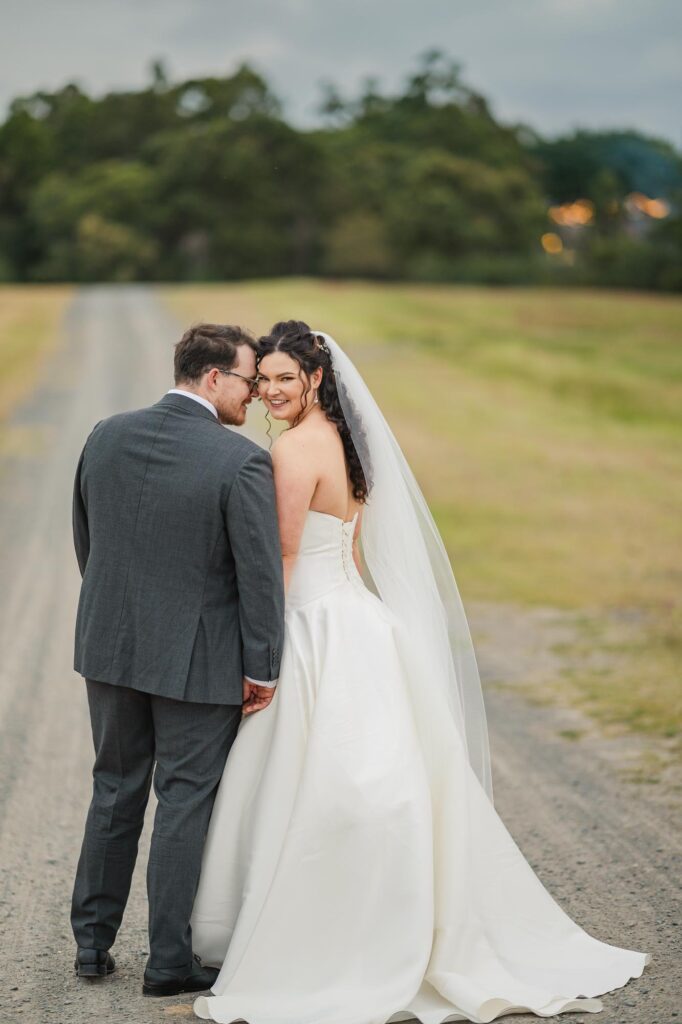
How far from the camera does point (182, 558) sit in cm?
351

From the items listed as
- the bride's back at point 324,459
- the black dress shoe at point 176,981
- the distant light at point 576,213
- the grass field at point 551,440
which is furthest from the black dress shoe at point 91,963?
the distant light at point 576,213

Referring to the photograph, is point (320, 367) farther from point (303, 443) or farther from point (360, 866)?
point (360, 866)

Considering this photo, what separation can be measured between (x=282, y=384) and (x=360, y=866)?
1458 millimetres

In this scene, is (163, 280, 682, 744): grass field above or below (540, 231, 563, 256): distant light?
below

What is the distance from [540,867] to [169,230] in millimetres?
54663

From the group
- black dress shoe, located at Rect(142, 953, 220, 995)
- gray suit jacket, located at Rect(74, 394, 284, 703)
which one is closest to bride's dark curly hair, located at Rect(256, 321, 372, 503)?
gray suit jacket, located at Rect(74, 394, 284, 703)

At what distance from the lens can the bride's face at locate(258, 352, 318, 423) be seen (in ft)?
12.0

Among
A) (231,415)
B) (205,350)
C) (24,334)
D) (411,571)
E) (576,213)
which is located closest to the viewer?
(205,350)

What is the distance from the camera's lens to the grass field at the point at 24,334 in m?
21.9

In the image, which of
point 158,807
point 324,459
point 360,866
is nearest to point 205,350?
point 324,459

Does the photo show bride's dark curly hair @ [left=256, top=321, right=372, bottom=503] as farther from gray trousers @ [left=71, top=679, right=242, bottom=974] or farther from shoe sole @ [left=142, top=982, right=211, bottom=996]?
shoe sole @ [left=142, top=982, right=211, bottom=996]

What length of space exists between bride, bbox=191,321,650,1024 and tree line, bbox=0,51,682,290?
43.1 meters

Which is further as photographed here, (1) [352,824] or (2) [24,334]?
(2) [24,334]

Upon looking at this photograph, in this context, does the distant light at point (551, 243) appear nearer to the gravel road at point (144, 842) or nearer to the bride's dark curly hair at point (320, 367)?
the gravel road at point (144, 842)
